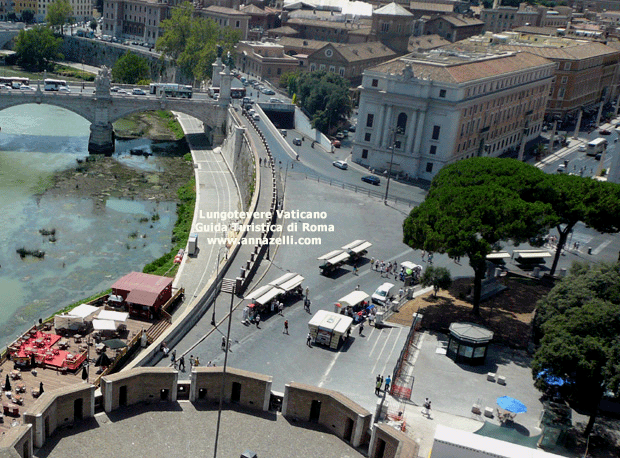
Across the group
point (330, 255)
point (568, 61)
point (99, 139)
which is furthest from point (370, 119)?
point (568, 61)

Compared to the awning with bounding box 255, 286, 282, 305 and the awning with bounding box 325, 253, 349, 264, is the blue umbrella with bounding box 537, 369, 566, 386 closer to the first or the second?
the awning with bounding box 255, 286, 282, 305

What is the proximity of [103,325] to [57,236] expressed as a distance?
85.4 ft

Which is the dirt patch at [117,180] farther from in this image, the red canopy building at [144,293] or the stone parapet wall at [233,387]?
the stone parapet wall at [233,387]

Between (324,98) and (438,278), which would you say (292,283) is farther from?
(324,98)

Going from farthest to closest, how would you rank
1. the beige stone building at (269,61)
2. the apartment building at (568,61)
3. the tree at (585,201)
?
the beige stone building at (269,61), the apartment building at (568,61), the tree at (585,201)

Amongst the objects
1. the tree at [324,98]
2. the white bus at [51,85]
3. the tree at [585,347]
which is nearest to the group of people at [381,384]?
the tree at [585,347]

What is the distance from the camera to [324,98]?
109375mm

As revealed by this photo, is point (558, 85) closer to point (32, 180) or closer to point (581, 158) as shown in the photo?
point (581, 158)

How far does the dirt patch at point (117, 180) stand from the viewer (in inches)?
3189

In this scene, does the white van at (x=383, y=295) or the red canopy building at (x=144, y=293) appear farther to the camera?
the white van at (x=383, y=295)

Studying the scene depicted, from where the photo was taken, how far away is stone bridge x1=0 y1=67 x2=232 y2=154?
94375 millimetres

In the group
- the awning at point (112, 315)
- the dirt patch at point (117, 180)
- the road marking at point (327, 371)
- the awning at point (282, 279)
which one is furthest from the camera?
the dirt patch at point (117, 180)

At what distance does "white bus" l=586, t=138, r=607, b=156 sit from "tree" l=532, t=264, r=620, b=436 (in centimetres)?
6954

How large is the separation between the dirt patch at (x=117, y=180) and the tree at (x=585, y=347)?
5087 centimetres
